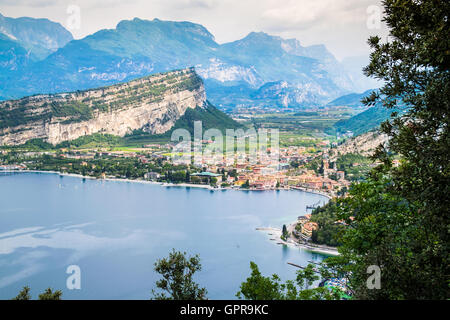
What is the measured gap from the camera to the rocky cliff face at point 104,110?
105ft

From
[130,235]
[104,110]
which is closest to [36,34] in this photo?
[104,110]

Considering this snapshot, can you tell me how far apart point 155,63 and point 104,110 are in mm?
61544

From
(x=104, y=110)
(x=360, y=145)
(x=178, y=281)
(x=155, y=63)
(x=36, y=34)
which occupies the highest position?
(x=36, y=34)

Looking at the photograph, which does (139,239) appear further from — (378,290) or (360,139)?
(360,139)

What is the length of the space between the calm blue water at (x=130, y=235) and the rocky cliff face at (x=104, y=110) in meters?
10.5

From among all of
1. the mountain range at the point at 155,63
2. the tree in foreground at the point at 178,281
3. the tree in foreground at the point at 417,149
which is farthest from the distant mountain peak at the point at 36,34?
the tree in foreground at the point at 417,149

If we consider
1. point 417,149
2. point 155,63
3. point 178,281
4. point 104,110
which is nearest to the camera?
point 417,149

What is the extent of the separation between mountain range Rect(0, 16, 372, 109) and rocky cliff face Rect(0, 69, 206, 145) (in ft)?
112

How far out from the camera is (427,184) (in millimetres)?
2531

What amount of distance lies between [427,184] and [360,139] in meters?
23.5

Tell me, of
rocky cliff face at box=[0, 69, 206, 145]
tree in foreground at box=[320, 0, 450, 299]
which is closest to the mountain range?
rocky cliff face at box=[0, 69, 206, 145]

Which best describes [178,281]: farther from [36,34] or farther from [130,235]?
[36,34]

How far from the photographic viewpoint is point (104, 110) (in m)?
35.2
